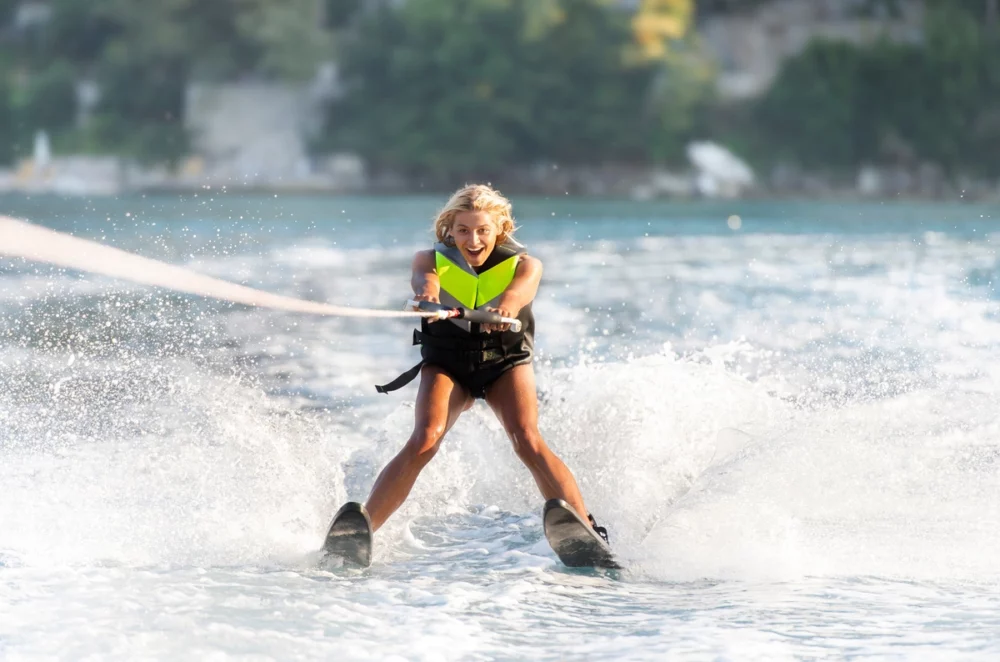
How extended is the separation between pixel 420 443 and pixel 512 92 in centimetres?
5935

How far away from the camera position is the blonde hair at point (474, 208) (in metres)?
5.04

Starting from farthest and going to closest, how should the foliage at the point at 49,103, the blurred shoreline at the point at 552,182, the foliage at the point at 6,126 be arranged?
the foliage at the point at 49,103
the foliage at the point at 6,126
the blurred shoreline at the point at 552,182

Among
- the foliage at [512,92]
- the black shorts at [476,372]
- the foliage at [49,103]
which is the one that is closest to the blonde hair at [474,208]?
the black shorts at [476,372]

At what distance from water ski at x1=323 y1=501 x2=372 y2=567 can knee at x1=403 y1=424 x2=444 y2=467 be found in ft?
0.86

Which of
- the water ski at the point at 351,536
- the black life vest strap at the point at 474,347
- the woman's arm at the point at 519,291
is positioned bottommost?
the water ski at the point at 351,536

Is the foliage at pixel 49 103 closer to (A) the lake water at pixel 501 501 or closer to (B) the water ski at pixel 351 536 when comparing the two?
(A) the lake water at pixel 501 501

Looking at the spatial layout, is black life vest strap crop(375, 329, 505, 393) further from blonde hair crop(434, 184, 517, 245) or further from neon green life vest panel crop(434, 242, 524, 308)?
blonde hair crop(434, 184, 517, 245)

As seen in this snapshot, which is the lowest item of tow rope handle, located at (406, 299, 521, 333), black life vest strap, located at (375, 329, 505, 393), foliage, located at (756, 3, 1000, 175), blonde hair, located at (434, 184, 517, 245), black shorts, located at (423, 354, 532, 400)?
black shorts, located at (423, 354, 532, 400)

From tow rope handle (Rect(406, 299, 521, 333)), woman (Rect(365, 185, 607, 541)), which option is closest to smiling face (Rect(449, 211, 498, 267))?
woman (Rect(365, 185, 607, 541))

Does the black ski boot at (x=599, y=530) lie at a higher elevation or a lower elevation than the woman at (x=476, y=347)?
lower

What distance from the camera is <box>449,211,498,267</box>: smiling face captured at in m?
5.02

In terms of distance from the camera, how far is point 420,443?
193 inches

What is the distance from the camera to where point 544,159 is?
205 feet

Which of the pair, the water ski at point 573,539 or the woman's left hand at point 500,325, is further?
the woman's left hand at point 500,325
